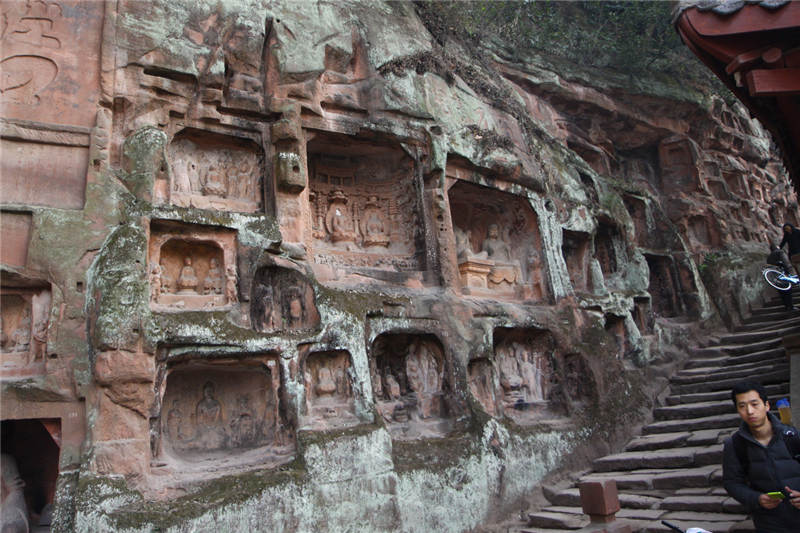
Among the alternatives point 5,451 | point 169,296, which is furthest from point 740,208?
point 5,451

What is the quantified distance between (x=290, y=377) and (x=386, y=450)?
1726mm

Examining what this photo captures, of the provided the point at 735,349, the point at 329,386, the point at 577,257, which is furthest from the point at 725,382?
→ the point at 329,386

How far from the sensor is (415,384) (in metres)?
10.4

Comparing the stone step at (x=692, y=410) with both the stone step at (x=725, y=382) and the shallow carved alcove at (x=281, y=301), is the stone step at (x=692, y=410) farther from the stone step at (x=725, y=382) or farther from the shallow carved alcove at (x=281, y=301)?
the shallow carved alcove at (x=281, y=301)

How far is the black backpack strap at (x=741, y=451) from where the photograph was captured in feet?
14.7

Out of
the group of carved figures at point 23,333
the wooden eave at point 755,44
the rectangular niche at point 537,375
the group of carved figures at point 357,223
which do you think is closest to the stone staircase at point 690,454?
the rectangular niche at point 537,375

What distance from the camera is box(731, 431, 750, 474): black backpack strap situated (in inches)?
176

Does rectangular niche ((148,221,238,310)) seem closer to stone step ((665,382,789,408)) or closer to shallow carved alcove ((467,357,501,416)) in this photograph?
shallow carved alcove ((467,357,501,416))

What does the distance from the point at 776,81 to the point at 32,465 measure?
10.2 m

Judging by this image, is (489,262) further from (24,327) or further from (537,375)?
(24,327)

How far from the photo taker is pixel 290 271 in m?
9.64

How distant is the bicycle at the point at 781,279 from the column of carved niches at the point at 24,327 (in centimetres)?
1397

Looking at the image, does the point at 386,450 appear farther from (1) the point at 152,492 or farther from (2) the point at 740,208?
(2) the point at 740,208

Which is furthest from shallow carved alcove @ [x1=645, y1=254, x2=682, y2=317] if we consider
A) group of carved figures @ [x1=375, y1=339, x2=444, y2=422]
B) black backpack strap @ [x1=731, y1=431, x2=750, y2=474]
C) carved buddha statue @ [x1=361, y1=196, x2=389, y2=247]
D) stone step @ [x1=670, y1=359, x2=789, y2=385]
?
black backpack strap @ [x1=731, y1=431, x2=750, y2=474]
